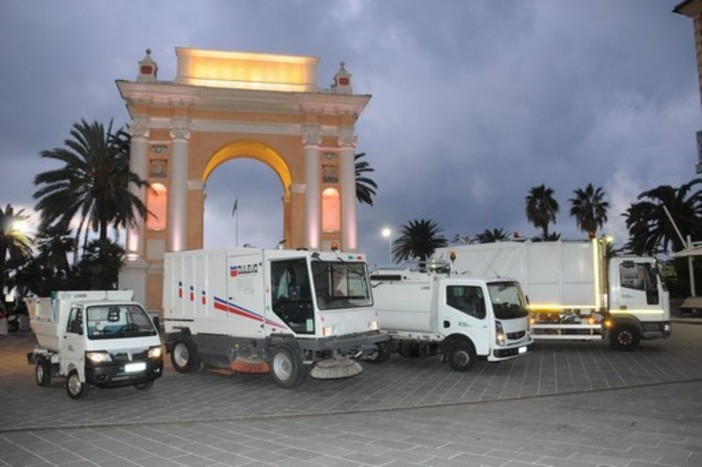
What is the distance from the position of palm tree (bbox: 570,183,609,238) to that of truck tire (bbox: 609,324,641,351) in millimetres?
42808

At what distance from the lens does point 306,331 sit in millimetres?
11148

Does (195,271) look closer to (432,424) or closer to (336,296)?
(336,296)

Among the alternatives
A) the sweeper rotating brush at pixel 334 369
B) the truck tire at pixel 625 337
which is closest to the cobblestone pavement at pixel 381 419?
the sweeper rotating brush at pixel 334 369

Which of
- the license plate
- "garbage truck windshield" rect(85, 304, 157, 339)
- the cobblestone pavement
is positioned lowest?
the cobblestone pavement

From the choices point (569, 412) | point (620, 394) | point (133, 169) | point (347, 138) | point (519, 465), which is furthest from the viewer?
point (347, 138)

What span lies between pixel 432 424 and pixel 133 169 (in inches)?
986

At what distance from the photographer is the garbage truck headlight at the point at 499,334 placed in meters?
12.5

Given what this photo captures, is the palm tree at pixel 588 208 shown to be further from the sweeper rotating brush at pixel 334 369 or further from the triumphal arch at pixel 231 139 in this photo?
the sweeper rotating brush at pixel 334 369

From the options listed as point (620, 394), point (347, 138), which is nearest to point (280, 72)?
point (347, 138)

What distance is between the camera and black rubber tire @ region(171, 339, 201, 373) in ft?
43.7

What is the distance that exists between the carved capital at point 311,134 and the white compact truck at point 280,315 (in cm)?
1806

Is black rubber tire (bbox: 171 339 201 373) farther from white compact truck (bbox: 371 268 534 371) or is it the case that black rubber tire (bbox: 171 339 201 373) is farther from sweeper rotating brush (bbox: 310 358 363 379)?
white compact truck (bbox: 371 268 534 371)

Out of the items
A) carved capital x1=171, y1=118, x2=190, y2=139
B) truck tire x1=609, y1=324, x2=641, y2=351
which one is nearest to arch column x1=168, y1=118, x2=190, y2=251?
carved capital x1=171, y1=118, x2=190, y2=139

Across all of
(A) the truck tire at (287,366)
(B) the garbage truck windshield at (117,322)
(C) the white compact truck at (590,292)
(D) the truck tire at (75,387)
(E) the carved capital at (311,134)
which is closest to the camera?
(D) the truck tire at (75,387)
